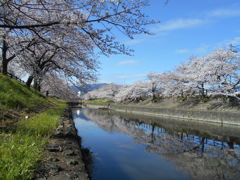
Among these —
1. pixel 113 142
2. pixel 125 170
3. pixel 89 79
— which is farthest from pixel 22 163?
pixel 113 142

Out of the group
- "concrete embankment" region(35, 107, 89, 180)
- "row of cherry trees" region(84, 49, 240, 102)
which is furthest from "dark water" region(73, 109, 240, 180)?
"row of cherry trees" region(84, 49, 240, 102)

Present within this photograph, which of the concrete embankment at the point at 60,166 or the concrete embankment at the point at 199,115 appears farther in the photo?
the concrete embankment at the point at 199,115

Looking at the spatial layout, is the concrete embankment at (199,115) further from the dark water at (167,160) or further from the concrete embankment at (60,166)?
the concrete embankment at (60,166)

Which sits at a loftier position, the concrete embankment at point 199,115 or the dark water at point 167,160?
the concrete embankment at point 199,115

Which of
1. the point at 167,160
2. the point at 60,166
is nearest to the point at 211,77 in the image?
the point at 167,160

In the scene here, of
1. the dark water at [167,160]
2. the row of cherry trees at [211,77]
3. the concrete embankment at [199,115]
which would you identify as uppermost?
the row of cherry trees at [211,77]

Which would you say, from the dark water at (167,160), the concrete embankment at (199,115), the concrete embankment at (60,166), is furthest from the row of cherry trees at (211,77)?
the concrete embankment at (60,166)

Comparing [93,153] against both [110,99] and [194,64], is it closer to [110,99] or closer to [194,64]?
[194,64]

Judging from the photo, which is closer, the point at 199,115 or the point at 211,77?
the point at 199,115

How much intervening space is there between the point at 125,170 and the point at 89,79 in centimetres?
451

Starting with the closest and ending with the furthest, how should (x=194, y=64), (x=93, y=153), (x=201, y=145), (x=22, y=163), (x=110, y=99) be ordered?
1. (x=22, y=163)
2. (x=93, y=153)
3. (x=201, y=145)
4. (x=194, y=64)
5. (x=110, y=99)

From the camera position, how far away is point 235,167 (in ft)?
23.5

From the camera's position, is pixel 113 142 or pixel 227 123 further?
pixel 227 123

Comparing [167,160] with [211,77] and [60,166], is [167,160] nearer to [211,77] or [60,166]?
[60,166]
